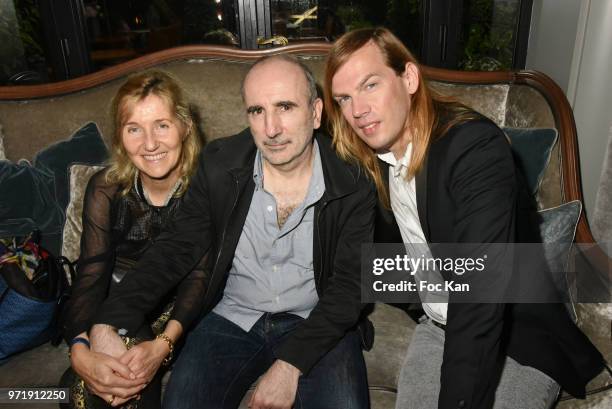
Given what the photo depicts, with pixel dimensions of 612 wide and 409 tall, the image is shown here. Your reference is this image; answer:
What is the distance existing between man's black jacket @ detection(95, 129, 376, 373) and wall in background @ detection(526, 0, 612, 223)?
0.97 metres

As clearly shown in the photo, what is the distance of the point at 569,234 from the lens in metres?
1.69

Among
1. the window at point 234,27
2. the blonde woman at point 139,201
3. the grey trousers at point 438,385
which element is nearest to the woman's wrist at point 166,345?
the blonde woman at point 139,201

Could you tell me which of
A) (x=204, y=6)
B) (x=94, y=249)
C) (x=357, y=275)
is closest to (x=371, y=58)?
(x=357, y=275)

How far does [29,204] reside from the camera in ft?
6.64

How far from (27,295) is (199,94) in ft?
3.49

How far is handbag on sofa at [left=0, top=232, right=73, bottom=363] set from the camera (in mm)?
1564

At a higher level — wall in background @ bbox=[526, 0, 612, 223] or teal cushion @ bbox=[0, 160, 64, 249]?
wall in background @ bbox=[526, 0, 612, 223]

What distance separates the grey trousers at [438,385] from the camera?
1295 millimetres

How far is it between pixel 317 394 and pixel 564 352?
720 millimetres

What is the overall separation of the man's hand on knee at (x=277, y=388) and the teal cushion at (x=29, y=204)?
120 centimetres

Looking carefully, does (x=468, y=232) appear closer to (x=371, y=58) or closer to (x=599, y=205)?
(x=371, y=58)

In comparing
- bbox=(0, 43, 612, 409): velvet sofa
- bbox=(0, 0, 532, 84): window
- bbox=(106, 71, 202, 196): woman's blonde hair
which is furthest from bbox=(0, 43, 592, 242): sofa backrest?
bbox=(0, 0, 532, 84): window

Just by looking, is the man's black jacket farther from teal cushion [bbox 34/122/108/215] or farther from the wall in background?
the wall in background

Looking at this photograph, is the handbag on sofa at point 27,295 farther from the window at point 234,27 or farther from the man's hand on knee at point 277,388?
the window at point 234,27
